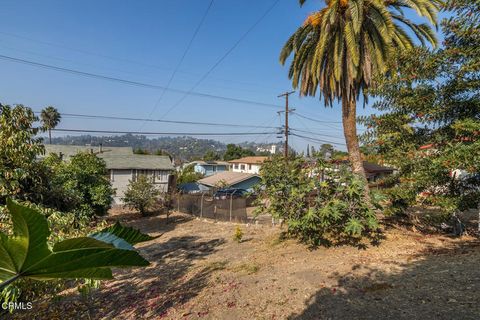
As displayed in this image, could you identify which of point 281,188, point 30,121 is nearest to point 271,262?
point 281,188

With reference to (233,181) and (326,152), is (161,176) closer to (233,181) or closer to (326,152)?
(233,181)

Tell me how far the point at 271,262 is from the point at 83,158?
13942 millimetres

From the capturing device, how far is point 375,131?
380 inches

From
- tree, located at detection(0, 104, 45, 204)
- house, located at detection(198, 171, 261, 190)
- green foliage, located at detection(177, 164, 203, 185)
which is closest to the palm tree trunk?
tree, located at detection(0, 104, 45, 204)

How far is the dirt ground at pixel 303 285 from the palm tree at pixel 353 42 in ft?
12.7

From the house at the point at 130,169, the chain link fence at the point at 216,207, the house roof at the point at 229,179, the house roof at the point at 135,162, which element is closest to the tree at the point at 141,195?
the chain link fence at the point at 216,207

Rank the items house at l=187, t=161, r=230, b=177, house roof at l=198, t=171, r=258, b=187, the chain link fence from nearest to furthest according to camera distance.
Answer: the chain link fence < house roof at l=198, t=171, r=258, b=187 < house at l=187, t=161, r=230, b=177

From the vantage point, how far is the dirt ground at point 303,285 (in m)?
5.33

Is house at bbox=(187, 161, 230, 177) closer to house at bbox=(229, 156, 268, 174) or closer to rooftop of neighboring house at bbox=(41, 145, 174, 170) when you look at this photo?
house at bbox=(229, 156, 268, 174)

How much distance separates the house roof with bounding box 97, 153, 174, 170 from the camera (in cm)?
2883

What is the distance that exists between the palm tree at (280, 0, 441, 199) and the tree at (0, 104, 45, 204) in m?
10.5

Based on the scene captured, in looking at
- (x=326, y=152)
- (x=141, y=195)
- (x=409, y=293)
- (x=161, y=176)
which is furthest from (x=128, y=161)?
(x=409, y=293)

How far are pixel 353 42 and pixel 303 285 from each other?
9.16 meters

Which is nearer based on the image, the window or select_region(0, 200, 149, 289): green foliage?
select_region(0, 200, 149, 289): green foliage
